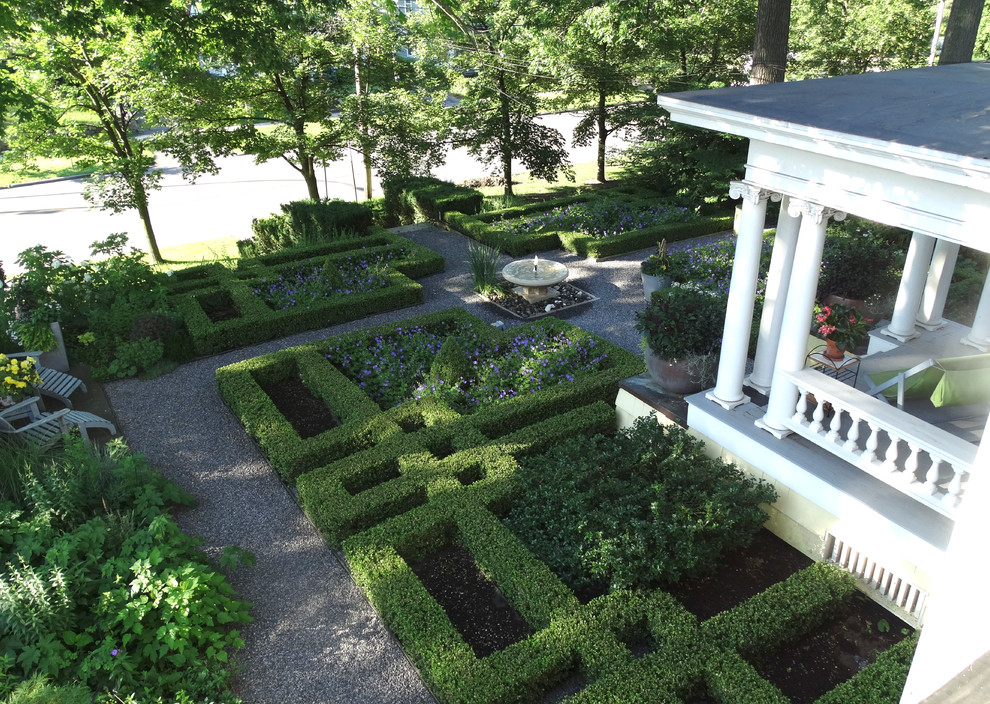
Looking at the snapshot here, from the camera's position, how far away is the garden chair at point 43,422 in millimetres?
8000

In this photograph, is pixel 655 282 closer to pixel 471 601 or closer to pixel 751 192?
pixel 751 192

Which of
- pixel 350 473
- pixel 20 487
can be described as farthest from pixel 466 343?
pixel 20 487

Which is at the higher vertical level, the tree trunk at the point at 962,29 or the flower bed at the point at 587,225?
the tree trunk at the point at 962,29

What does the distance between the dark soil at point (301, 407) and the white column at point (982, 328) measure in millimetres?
7854

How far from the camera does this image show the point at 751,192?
6.20 metres

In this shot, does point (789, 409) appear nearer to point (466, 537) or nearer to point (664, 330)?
point (664, 330)

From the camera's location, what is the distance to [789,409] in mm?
6625

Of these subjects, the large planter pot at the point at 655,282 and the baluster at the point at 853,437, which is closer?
the baluster at the point at 853,437

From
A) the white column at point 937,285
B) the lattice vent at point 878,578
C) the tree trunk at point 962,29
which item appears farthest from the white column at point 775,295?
the tree trunk at point 962,29

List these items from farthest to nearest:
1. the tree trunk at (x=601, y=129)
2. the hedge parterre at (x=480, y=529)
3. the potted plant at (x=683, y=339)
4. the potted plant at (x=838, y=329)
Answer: the tree trunk at (x=601, y=129), the potted plant at (x=683, y=339), the potted plant at (x=838, y=329), the hedge parterre at (x=480, y=529)

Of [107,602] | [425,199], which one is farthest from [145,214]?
[107,602]

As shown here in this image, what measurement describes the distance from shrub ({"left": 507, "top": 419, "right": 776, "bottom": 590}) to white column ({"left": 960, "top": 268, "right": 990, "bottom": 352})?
3749mm

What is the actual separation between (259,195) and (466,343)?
1636 centimetres

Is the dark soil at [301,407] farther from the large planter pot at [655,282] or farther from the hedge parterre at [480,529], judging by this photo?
the large planter pot at [655,282]
